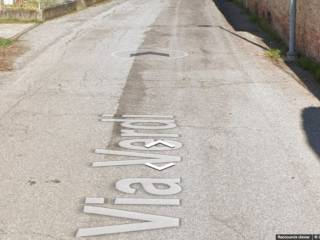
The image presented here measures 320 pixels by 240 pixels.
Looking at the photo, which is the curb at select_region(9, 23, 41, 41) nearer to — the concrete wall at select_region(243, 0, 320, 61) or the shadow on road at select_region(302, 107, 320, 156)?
the concrete wall at select_region(243, 0, 320, 61)

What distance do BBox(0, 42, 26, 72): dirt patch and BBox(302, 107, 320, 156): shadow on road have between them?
819 centimetres

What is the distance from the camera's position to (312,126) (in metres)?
9.71

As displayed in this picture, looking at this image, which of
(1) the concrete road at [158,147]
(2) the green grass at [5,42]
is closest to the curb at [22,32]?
(2) the green grass at [5,42]

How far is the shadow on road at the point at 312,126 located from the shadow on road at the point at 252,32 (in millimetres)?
1282

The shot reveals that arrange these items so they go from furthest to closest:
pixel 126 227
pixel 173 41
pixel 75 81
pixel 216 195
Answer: pixel 173 41 → pixel 75 81 → pixel 216 195 → pixel 126 227

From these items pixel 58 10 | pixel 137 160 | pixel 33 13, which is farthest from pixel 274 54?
pixel 58 10

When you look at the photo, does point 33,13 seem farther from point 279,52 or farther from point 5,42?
point 279,52

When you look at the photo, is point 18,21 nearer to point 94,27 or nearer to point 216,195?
point 94,27

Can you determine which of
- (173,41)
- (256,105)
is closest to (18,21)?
(173,41)

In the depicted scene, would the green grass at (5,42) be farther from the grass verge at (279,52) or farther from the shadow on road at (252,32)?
the grass verge at (279,52)

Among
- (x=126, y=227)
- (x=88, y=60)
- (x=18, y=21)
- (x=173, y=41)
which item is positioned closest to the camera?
(x=126, y=227)

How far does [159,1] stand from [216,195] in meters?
36.0

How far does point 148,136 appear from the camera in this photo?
30.0 feet

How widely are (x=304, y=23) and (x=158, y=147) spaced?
9.04m
